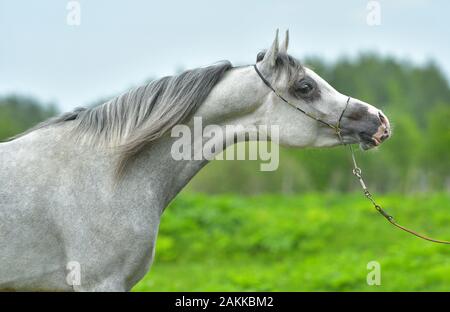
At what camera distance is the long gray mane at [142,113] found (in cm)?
393

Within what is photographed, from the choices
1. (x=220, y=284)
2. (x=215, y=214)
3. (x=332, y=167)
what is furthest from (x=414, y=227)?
(x=332, y=167)

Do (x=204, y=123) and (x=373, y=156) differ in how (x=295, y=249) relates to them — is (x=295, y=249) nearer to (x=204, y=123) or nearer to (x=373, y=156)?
(x=204, y=123)

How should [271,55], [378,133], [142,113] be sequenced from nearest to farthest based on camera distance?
[142,113]
[271,55]
[378,133]

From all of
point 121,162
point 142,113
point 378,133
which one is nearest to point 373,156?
point 378,133

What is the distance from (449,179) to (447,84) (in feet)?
91.7

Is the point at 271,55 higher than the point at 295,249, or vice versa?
the point at 271,55

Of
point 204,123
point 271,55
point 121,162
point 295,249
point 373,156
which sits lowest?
point 373,156

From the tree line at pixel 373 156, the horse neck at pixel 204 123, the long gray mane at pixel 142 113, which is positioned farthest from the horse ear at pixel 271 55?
the tree line at pixel 373 156

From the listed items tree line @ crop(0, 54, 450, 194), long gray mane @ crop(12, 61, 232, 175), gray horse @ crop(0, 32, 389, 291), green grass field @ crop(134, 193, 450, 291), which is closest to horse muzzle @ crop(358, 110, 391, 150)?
gray horse @ crop(0, 32, 389, 291)

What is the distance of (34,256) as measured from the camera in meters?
3.83

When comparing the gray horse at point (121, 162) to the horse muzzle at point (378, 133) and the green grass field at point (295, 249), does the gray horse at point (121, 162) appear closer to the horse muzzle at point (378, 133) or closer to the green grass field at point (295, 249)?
the horse muzzle at point (378, 133)

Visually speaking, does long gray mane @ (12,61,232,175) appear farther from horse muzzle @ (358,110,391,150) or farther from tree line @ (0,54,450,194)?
tree line @ (0,54,450,194)

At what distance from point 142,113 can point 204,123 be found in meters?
0.43

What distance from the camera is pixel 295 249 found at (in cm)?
1295
